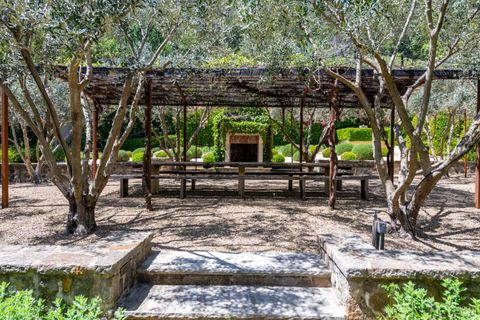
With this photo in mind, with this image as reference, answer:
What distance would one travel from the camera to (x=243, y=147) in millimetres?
15797

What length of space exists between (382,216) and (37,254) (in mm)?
5171

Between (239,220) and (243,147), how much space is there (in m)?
10.0

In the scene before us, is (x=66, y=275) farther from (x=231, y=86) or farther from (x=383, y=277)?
(x=231, y=86)

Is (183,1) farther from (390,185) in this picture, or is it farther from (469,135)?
(469,135)

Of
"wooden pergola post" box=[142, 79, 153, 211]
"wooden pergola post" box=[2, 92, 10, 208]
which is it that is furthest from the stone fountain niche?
"wooden pergola post" box=[2, 92, 10, 208]

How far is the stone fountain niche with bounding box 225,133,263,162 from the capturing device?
1513 centimetres

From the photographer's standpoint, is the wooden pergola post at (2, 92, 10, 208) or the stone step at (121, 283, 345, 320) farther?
the wooden pergola post at (2, 92, 10, 208)

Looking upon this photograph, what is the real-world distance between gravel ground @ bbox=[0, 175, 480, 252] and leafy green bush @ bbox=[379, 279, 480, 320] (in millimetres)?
1591

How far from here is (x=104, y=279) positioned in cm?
292

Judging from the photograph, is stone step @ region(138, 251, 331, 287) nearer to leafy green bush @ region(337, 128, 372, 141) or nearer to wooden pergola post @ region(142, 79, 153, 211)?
wooden pergola post @ region(142, 79, 153, 211)

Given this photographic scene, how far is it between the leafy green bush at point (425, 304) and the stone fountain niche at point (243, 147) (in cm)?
1223

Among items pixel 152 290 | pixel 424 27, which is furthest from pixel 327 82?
pixel 152 290

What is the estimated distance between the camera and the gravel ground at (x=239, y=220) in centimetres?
469

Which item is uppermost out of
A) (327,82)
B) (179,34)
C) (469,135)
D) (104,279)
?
(179,34)
